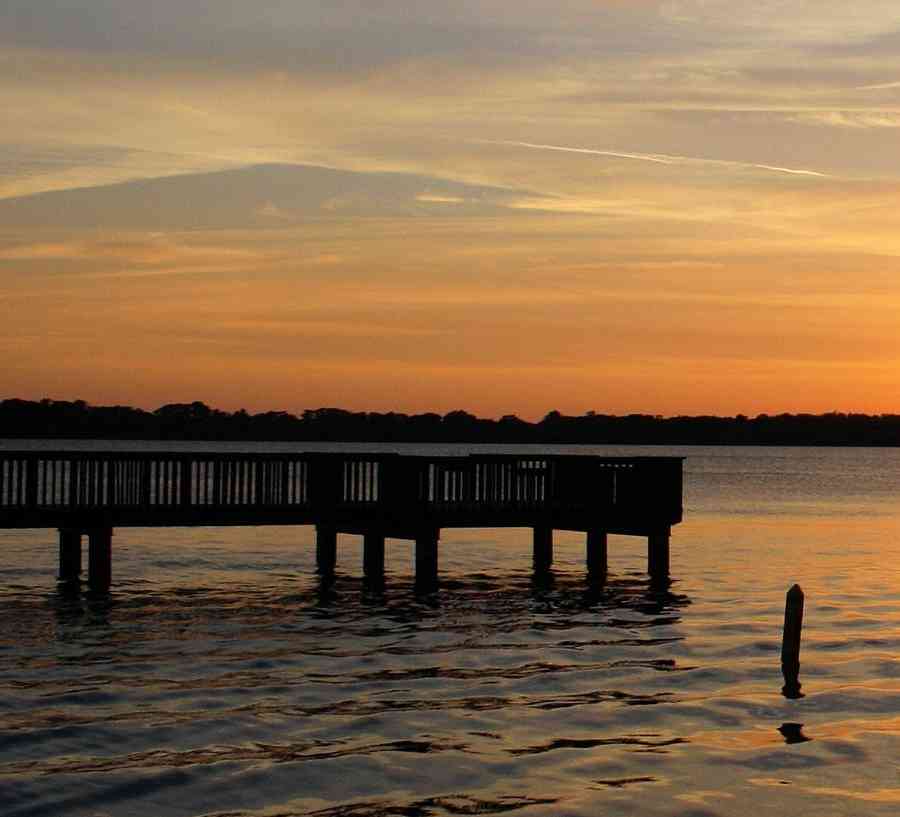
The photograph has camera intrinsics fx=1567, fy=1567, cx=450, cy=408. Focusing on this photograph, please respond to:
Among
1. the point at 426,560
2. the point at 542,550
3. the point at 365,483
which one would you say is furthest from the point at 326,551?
the point at 542,550

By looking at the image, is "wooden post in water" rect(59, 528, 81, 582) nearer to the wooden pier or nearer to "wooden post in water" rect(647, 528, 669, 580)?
the wooden pier

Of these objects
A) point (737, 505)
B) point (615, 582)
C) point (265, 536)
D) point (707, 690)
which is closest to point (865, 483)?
point (737, 505)

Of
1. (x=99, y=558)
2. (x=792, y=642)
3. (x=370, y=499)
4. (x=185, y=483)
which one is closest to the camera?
(x=792, y=642)

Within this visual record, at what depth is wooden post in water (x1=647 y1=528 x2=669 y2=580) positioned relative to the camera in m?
38.8

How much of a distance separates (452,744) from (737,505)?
7937 cm

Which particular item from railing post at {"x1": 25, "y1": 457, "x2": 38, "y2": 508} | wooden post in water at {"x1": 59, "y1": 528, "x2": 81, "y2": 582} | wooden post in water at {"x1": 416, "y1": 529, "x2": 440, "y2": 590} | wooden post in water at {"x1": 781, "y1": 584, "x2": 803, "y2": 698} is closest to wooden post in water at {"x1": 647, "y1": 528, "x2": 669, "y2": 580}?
wooden post in water at {"x1": 416, "y1": 529, "x2": 440, "y2": 590}

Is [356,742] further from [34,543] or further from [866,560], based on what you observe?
[34,543]

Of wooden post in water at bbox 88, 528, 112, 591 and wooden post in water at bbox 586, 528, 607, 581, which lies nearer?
wooden post in water at bbox 88, 528, 112, 591

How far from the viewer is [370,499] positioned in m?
37.0

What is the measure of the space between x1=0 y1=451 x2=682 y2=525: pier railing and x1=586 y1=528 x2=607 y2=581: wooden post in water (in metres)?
1.87

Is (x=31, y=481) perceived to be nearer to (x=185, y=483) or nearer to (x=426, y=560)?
(x=185, y=483)

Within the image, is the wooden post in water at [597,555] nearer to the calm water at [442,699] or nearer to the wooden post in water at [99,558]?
the calm water at [442,699]

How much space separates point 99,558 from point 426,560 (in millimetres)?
7304

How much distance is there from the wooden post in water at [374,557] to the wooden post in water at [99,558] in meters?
6.16
